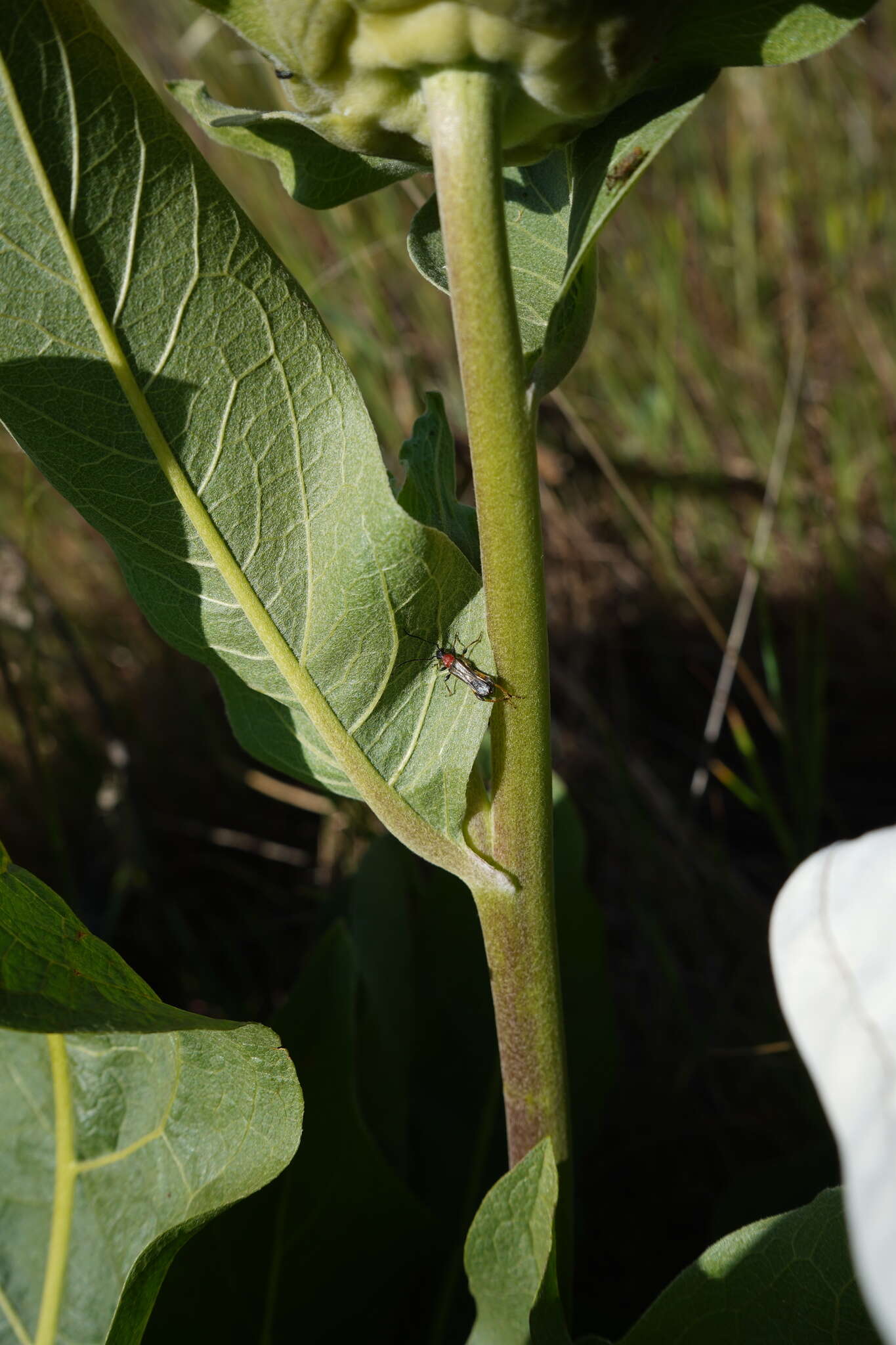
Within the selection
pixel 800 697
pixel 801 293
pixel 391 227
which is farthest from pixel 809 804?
pixel 391 227

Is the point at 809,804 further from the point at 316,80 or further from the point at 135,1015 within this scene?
the point at 316,80

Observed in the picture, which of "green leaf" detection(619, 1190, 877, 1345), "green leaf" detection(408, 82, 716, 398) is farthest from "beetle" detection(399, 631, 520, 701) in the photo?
"green leaf" detection(619, 1190, 877, 1345)

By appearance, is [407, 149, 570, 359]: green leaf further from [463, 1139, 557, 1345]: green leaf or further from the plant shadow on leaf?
[463, 1139, 557, 1345]: green leaf

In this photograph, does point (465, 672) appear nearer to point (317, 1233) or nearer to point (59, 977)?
point (59, 977)

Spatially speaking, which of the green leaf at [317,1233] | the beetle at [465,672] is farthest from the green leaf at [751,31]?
the green leaf at [317,1233]

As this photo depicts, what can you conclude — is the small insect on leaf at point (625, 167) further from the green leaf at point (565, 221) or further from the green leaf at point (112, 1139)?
the green leaf at point (112, 1139)

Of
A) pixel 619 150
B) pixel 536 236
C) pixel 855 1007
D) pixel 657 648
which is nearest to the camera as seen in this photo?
pixel 855 1007

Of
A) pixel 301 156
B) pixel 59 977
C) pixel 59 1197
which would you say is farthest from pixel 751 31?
pixel 59 1197
